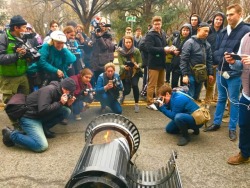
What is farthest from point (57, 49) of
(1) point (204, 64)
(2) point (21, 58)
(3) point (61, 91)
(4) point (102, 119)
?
(1) point (204, 64)

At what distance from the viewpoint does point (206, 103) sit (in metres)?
5.79

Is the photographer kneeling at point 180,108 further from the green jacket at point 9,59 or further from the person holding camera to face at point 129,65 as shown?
the green jacket at point 9,59

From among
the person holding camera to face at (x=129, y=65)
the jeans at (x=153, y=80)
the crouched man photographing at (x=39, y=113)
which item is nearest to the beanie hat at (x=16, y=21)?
the crouched man photographing at (x=39, y=113)

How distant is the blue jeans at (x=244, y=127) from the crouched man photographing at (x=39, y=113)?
7.70 feet

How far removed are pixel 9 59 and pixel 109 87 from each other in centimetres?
182

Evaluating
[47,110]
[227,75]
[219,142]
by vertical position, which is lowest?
[219,142]

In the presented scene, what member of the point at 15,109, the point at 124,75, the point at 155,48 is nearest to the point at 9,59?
the point at 15,109

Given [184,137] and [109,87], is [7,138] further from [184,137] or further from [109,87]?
[184,137]

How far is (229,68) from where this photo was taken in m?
4.28

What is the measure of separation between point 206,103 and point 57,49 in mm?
3214

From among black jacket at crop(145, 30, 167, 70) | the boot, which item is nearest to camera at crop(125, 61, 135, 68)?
black jacket at crop(145, 30, 167, 70)

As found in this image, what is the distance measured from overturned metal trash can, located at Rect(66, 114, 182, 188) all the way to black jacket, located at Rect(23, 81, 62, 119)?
3.63 feet

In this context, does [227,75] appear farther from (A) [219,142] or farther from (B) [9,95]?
(B) [9,95]

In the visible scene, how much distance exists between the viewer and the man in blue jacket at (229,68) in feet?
13.2
